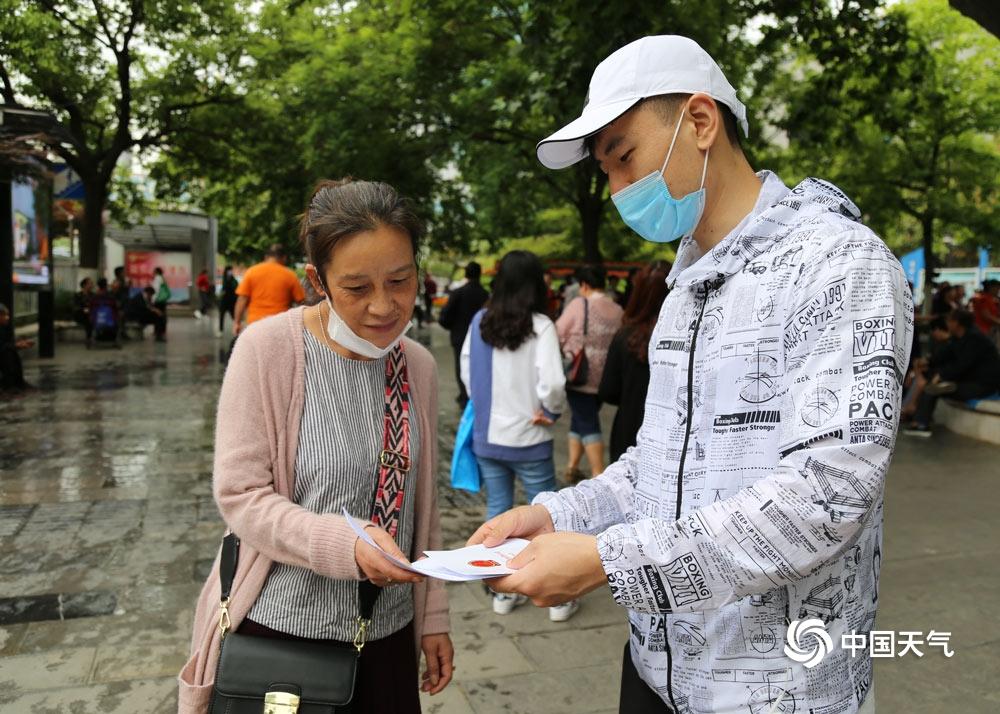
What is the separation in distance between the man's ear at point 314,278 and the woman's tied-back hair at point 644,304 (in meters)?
3.17

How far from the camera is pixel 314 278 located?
6.99 ft

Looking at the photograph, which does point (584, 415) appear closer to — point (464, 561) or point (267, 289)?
point (267, 289)

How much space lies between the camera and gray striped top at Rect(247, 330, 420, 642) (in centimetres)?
199

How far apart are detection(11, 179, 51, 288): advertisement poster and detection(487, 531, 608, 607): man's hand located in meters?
16.8

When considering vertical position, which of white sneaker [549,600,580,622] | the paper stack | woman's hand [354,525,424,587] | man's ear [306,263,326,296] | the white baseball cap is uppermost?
the white baseball cap

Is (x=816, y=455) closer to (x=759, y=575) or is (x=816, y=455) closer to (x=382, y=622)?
(x=759, y=575)

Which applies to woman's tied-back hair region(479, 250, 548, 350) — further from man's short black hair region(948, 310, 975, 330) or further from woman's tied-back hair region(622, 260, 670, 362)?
man's short black hair region(948, 310, 975, 330)

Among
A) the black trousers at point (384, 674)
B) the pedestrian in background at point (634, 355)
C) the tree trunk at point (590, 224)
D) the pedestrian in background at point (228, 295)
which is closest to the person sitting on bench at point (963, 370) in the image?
the pedestrian in background at point (634, 355)

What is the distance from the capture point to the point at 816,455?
49.8 inches

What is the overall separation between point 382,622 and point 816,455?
4.13 ft

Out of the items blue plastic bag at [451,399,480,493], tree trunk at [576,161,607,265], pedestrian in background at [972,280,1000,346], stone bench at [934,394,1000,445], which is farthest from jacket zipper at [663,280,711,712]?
tree trunk at [576,161,607,265]

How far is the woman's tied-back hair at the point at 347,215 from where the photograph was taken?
1.98 metres

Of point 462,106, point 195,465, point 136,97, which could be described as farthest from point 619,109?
point 136,97

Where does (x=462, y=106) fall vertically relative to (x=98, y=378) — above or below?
above
